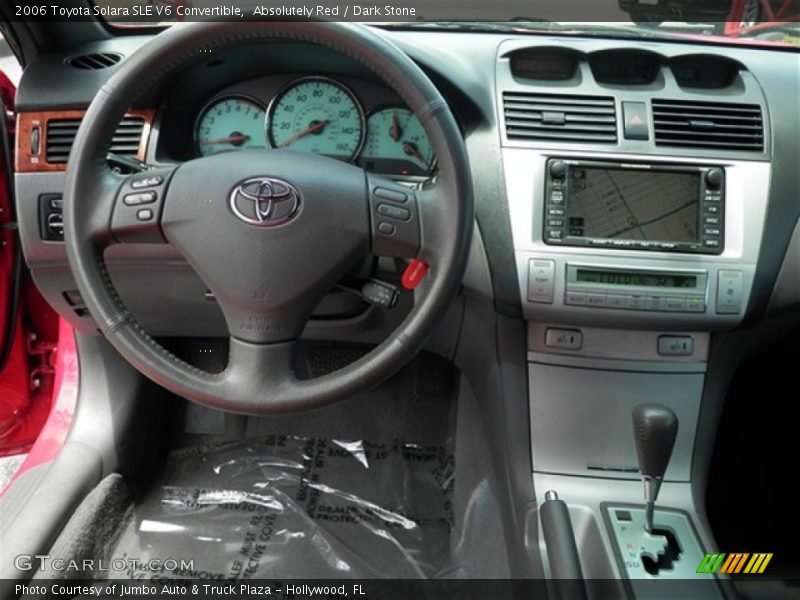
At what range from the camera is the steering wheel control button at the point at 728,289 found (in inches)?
46.9

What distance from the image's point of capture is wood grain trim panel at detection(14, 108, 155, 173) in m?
1.25

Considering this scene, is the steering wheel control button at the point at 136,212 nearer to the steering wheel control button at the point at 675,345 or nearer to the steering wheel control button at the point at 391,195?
the steering wheel control button at the point at 391,195

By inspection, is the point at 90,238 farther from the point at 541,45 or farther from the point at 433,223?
the point at 541,45

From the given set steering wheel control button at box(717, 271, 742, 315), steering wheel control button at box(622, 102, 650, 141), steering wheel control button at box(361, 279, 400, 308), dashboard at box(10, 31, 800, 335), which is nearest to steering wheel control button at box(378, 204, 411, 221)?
steering wheel control button at box(361, 279, 400, 308)

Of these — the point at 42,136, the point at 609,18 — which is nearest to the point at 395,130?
the point at 609,18

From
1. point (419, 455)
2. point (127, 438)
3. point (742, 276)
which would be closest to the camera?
point (742, 276)

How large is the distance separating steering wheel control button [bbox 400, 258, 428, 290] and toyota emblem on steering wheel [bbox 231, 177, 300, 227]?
0.59 ft

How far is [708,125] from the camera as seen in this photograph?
1.20 m

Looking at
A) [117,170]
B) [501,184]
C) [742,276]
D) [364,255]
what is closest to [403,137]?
[501,184]

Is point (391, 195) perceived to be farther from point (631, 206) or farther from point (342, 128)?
point (631, 206)

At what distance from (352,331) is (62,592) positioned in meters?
0.70

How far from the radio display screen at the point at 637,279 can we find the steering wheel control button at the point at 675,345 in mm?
126

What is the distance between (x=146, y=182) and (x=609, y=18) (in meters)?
0.99

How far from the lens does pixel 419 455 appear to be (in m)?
1.67
